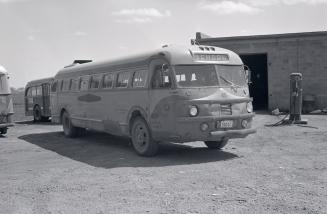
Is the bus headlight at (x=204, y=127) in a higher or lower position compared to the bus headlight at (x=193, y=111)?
lower

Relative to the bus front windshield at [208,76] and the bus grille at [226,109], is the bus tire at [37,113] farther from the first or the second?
the bus grille at [226,109]

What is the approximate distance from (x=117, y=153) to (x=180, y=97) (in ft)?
8.97

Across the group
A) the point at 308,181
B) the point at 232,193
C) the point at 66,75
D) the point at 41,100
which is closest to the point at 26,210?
the point at 232,193

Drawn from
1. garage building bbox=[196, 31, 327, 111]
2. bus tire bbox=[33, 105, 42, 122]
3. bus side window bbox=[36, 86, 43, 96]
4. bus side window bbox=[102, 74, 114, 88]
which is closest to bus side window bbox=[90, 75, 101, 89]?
bus side window bbox=[102, 74, 114, 88]

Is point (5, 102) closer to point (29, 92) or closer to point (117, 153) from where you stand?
point (117, 153)

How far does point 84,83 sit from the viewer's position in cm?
1377

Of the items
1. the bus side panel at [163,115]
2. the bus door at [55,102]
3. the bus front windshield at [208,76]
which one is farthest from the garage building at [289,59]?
the bus side panel at [163,115]

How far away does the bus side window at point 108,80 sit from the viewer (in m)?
11.9

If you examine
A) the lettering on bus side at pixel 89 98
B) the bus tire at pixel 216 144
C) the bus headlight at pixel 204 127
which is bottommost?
the bus tire at pixel 216 144

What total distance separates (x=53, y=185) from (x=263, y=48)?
63.6 feet

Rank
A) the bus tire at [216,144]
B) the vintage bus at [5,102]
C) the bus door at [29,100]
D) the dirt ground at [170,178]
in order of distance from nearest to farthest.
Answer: the dirt ground at [170,178]
the bus tire at [216,144]
the vintage bus at [5,102]
the bus door at [29,100]

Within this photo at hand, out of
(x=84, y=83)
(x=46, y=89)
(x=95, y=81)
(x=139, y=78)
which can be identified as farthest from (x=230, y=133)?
(x=46, y=89)

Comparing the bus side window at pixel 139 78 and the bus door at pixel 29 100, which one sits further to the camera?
the bus door at pixel 29 100

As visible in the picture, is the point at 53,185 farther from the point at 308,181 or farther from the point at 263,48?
the point at 263,48
